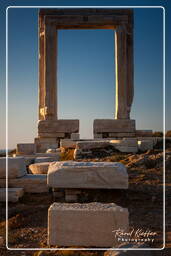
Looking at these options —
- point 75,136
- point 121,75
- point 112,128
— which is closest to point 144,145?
point 112,128

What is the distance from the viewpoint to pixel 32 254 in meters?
3.62

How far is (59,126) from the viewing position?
48.3 ft

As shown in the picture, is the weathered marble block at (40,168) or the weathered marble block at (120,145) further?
the weathered marble block at (120,145)

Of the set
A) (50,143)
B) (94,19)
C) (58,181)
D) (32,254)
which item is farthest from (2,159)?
(94,19)

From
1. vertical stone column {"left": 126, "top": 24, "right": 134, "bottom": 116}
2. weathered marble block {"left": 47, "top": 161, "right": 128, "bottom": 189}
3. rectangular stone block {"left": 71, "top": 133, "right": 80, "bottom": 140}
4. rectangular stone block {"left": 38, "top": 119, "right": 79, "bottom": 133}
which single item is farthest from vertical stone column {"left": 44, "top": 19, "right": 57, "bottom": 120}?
weathered marble block {"left": 47, "top": 161, "right": 128, "bottom": 189}

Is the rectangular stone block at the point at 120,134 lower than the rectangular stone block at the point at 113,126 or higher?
lower

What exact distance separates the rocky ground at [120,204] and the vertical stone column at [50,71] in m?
7.67

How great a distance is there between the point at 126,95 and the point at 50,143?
425cm

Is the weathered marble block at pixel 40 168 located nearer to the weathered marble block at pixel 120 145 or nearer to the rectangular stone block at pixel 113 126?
the weathered marble block at pixel 120 145

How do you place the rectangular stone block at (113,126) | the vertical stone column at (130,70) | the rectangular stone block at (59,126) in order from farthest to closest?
the vertical stone column at (130,70), the rectangular stone block at (59,126), the rectangular stone block at (113,126)

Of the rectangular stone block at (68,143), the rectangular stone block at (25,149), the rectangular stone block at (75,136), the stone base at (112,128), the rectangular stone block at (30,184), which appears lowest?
the rectangular stone block at (30,184)

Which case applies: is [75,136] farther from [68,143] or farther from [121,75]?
[121,75]

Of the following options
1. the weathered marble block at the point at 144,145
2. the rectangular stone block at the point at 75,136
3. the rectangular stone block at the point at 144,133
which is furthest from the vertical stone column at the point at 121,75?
the weathered marble block at the point at 144,145

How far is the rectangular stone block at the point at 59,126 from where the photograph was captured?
14.6 metres
